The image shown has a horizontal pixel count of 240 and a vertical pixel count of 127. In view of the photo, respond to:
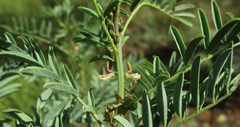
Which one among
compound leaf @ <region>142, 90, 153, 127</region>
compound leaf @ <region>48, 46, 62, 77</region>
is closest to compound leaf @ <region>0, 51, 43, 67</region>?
compound leaf @ <region>48, 46, 62, 77</region>

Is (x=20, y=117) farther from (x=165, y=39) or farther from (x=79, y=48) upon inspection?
(x=165, y=39)

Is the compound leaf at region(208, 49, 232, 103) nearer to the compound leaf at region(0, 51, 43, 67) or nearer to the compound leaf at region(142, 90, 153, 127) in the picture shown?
the compound leaf at region(142, 90, 153, 127)

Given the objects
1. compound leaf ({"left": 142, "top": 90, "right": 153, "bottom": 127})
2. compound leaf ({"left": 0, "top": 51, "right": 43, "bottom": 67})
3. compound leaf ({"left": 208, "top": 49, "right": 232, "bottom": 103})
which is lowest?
compound leaf ({"left": 142, "top": 90, "right": 153, "bottom": 127})

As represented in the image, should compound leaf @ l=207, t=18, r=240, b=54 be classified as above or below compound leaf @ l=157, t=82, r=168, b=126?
above

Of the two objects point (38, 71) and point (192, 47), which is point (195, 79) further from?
point (38, 71)

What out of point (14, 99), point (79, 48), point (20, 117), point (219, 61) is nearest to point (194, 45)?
point (219, 61)

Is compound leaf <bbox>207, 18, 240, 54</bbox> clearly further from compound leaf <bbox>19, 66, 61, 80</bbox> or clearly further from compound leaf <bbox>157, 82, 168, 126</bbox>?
compound leaf <bbox>19, 66, 61, 80</bbox>

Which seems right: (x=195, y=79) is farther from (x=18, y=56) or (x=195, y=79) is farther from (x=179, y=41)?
(x=18, y=56)

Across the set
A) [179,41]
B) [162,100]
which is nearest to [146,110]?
[162,100]

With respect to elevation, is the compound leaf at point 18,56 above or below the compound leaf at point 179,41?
above

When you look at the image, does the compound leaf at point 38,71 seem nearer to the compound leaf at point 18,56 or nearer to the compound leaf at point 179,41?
the compound leaf at point 18,56

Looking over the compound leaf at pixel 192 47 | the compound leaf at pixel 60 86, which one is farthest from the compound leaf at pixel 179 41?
the compound leaf at pixel 60 86

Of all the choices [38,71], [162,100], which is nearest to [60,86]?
[38,71]
